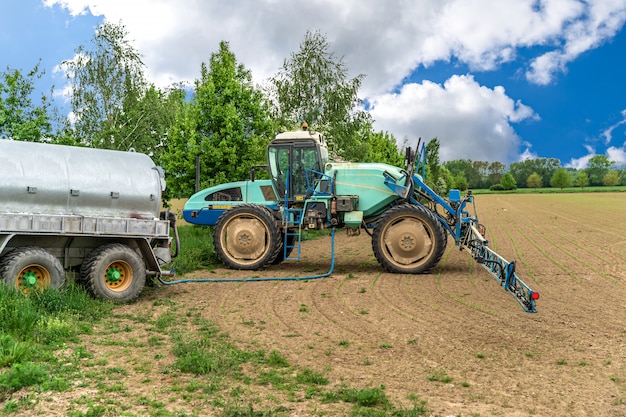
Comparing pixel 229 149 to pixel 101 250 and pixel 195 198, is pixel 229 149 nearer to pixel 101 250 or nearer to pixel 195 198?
pixel 195 198

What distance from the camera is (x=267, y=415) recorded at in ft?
20.2

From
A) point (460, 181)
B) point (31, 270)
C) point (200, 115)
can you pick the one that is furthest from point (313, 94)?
→ point (460, 181)

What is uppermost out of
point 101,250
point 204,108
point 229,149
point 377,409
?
point 204,108

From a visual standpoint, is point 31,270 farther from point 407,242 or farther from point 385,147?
point 385,147

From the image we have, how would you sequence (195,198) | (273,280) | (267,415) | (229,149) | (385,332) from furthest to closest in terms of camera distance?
(229,149), (195,198), (273,280), (385,332), (267,415)

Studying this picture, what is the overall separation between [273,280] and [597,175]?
139751 mm

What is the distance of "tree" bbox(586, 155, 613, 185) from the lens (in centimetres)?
13725

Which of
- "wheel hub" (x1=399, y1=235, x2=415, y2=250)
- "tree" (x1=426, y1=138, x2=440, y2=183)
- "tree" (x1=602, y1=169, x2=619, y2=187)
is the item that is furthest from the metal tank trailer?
"tree" (x1=602, y1=169, x2=619, y2=187)

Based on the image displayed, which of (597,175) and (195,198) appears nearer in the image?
(195,198)

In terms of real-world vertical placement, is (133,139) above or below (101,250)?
above

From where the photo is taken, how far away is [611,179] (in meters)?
128

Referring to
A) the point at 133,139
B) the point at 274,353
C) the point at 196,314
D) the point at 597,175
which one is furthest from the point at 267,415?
the point at 597,175

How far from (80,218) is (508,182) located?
129438 millimetres

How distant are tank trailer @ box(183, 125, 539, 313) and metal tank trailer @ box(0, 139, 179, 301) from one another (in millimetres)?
4189
